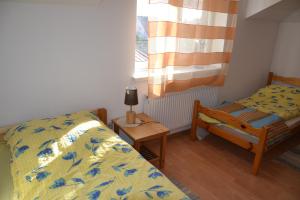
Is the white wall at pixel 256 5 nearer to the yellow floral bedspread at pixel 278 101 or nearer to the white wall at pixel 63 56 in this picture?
the yellow floral bedspread at pixel 278 101

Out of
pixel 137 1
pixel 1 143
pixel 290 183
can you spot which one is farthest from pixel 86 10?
pixel 290 183

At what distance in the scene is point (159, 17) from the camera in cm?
236

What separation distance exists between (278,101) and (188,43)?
1770mm

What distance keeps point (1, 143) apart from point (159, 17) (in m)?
1.80

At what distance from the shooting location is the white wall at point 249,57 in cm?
344

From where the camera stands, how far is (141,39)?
266 centimetres

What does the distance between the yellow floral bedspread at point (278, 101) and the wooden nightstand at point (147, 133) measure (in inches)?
61.9

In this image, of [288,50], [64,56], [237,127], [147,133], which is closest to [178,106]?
[237,127]

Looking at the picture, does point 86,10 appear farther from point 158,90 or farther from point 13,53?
point 158,90

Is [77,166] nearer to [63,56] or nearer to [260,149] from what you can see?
[63,56]

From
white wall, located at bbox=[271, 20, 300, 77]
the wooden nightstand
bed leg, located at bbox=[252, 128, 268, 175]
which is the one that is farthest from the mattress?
white wall, located at bbox=[271, 20, 300, 77]

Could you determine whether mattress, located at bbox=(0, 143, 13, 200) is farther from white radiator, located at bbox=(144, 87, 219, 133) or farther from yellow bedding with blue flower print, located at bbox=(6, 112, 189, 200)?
white radiator, located at bbox=(144, 87, 219, 133)

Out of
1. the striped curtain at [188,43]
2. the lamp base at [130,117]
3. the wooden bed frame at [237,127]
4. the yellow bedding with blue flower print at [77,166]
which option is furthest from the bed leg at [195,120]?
the yellow bedding with blue flower print at [77,166]

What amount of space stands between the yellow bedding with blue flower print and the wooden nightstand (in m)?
0.41
